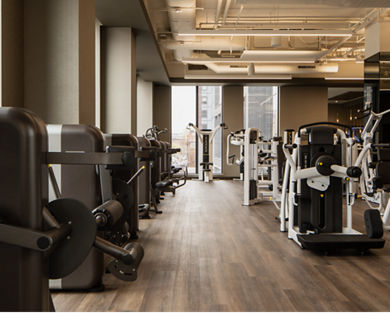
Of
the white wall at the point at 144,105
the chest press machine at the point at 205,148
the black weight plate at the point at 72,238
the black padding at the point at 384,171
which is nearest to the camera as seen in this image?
the black weight plate at the point at 72,238

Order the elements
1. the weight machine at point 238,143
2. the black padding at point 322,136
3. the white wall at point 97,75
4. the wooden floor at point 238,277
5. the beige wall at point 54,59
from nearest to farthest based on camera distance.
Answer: the wooden floor at point 238,277 → the beige wall at point 54,59 → the black padding at point 322,136 → the white wall at point 97,75 → the weight machine at point 238,143

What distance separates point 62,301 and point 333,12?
23.4ft

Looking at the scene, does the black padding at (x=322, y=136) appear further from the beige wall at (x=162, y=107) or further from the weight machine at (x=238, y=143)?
the beige wall at (x=162, y=107)

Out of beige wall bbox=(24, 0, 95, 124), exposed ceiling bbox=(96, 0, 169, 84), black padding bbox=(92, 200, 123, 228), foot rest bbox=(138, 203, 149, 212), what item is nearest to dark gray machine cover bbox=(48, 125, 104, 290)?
black padding bbox=(92, 200, 123, 228)

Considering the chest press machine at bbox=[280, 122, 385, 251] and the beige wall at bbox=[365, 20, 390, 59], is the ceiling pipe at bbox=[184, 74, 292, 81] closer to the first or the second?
the beige wall at bbox=[365, 20, 390, 59]

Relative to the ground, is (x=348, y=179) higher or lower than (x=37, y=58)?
lower

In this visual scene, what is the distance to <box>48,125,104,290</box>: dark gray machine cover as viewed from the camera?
226 centimetres

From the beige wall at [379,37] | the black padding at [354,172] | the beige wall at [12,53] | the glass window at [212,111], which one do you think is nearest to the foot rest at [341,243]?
the black padding at [354,172]

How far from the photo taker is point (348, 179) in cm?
349

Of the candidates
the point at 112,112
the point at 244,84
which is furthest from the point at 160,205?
the point at 244,84

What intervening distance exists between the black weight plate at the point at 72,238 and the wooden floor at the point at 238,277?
3.70ft

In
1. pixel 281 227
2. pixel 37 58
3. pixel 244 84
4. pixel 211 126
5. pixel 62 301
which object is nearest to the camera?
pixel 62 301

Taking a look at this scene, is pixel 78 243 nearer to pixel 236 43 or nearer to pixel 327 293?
pixel 327 293

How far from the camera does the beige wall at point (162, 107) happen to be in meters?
11.6
